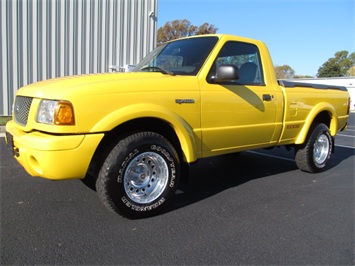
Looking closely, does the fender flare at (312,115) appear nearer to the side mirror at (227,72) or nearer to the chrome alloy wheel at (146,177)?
the side mirror at (227,72)

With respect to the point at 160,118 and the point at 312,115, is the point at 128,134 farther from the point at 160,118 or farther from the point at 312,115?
the point at 312,115

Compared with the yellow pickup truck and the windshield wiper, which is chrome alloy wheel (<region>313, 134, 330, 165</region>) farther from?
the windshield wiper

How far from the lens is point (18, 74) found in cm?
1038

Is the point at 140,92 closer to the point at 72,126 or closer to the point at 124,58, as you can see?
the point at 72,126

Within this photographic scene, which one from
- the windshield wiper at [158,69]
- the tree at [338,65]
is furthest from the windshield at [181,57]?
the tree at [338,65]

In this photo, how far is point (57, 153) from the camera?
300cm

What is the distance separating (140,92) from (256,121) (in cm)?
178

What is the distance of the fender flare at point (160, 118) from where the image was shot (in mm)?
3166

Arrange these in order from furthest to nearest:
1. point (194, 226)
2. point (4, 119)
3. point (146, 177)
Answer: point (4, 119) → point (146, 177) → point (194, 226)

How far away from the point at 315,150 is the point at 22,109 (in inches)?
176

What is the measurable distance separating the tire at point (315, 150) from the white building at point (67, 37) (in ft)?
26.8

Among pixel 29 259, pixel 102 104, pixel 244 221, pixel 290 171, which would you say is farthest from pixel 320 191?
pixel 29 259

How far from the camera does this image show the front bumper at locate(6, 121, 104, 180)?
9.82 feet

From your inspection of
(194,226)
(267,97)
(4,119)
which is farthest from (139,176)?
(4,119)
